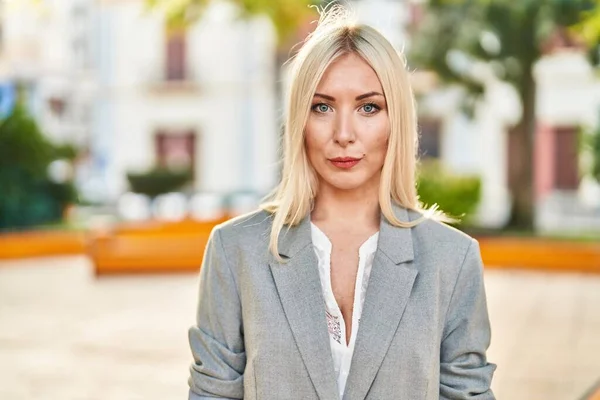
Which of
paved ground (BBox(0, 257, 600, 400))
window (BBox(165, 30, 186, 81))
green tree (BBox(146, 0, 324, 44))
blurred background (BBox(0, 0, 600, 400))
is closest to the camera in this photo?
paved ground (BBox(0, 257, 600, 400))

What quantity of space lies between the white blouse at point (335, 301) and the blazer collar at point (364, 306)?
0.13ft

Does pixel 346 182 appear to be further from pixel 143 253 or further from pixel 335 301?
pixel 143 253

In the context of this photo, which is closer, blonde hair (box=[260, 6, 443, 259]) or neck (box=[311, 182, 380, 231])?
blonde hair (box=[260, 6, 443, 259])

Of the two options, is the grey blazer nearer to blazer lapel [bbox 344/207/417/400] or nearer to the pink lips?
blazer lapel [bbox 344/207/417/400]

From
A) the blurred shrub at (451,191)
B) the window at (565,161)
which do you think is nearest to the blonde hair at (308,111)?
the blurred shrub at (451,191)

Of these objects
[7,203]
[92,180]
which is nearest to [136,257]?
[7,203]

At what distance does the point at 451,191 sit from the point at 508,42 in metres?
2.36

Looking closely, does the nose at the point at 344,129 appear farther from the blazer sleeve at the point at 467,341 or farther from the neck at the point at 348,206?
the blazer sleeve at the point at 467,341

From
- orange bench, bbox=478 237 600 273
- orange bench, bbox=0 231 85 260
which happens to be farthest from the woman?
orange bench, bbox=0 231 85 260

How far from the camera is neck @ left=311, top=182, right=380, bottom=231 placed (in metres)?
2.16

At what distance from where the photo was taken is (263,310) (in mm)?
2033

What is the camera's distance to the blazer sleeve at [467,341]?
6.81 feet

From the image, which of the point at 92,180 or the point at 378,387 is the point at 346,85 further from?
the point at 92,180

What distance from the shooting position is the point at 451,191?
1403 centimetres
